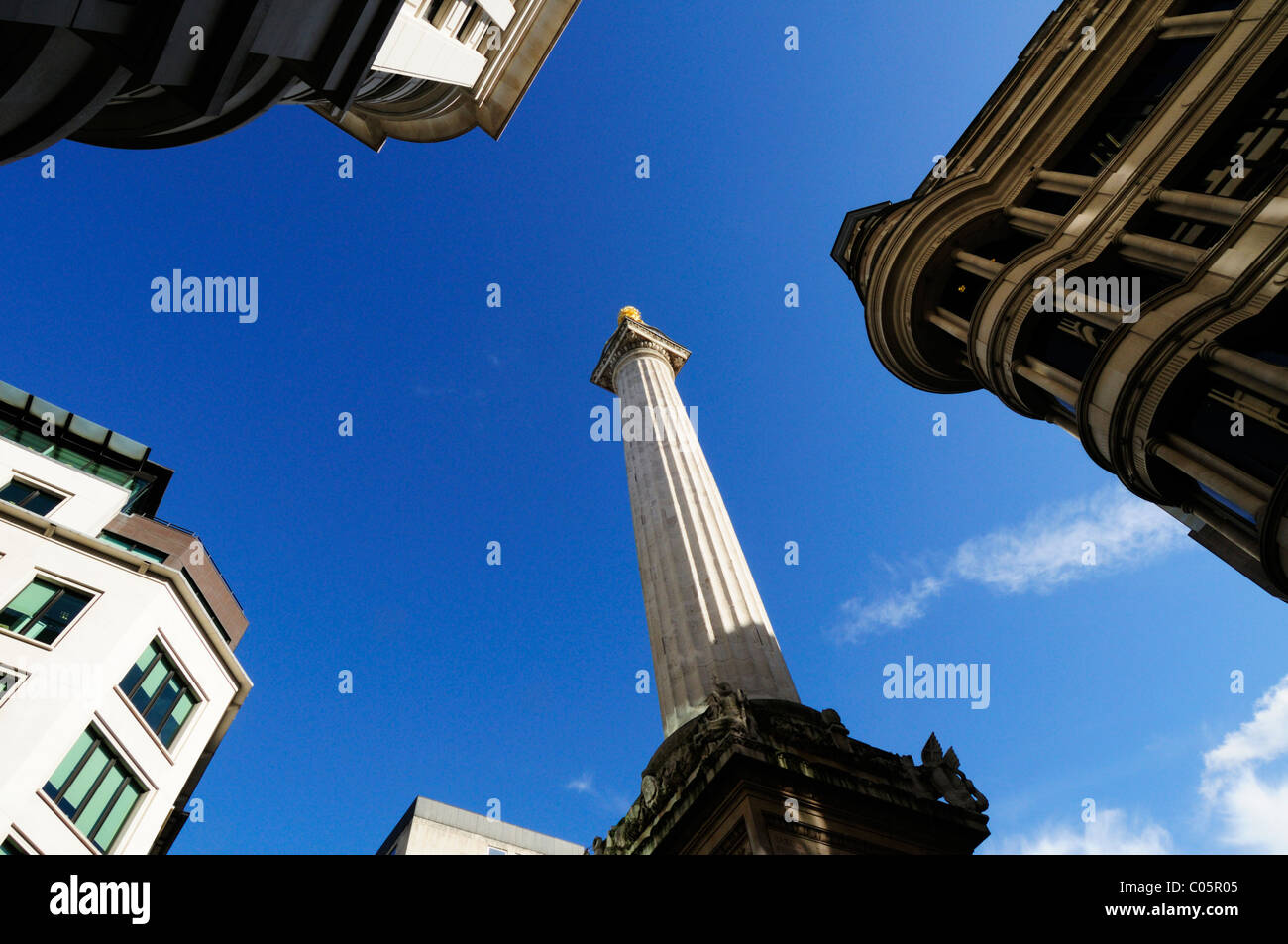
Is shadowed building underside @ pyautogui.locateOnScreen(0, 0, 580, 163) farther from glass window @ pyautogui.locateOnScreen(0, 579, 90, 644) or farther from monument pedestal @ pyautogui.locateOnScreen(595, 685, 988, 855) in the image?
glass window @ pyautogui.locateOnScreen(0, 579, 90, 644)

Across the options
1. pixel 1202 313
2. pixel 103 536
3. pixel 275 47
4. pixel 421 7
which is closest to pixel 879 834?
pixel 1202 313

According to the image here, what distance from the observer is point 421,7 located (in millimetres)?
19703

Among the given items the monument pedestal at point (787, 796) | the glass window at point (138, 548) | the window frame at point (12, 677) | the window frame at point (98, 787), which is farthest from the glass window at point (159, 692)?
the monument pedestal at point (787, 796)

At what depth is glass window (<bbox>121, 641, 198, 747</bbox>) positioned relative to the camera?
942 inches

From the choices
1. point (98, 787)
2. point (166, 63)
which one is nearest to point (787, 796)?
point (166, 63)

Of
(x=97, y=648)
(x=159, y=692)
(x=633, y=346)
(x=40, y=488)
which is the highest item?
(x=633, y=346)

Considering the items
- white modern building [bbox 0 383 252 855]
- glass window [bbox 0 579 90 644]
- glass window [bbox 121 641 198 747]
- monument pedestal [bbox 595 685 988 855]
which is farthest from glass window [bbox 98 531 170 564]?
monument pedestal [bbox 595 685 988 855]

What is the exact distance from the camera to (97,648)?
22.8 m

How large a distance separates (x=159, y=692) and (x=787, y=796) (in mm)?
23033

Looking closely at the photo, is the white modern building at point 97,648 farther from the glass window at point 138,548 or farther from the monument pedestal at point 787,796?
the monument pedestal at point 787,796

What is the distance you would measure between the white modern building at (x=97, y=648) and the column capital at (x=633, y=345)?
1873cm

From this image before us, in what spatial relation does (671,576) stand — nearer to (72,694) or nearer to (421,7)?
(421,7)

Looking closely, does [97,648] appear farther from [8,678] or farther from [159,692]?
[159,692]
